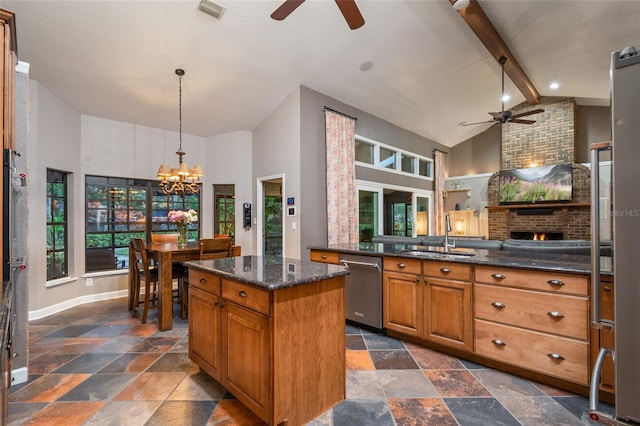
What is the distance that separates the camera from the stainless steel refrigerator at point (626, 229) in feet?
3.84

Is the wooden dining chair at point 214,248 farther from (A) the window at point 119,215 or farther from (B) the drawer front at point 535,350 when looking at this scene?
(B) the drawer front at point 535,350

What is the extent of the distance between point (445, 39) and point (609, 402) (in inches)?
177

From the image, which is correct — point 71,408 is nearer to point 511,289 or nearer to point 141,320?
point 141,320

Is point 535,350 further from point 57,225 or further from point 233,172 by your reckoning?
point 57,225

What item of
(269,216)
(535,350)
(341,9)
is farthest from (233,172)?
(535,350)

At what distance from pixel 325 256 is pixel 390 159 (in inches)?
167

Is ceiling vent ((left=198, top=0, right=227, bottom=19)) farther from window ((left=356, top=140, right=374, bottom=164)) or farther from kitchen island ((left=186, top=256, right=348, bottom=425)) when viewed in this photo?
window ((left=356, top=140, right=374, bottom=164))

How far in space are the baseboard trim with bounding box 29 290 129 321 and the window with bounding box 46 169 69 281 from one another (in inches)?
15.6

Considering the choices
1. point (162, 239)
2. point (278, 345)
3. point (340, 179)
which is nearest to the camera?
point (278, 345)

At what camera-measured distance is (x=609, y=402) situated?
2020 millimetres

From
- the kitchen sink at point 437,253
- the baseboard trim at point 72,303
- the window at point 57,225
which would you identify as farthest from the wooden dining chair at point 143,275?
the kitchen sink at point 437,253

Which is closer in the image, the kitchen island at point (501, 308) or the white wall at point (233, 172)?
the kitchen island at point (501, 308)

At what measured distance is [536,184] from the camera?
7.68 metres

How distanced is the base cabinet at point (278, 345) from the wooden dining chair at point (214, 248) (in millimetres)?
1573
